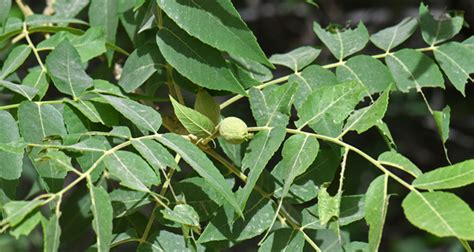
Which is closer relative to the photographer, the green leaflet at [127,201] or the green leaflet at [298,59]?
the green leaflet at [127,201]

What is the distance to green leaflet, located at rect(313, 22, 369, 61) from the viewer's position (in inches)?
53.5

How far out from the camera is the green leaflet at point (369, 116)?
105 cm

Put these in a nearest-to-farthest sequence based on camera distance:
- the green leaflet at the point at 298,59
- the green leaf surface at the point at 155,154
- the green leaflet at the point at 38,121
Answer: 1. the green leaf surface at the point at 155,154
2. the green leaflet at the point at 38,121
3. the green leaflet at the point at 298,59

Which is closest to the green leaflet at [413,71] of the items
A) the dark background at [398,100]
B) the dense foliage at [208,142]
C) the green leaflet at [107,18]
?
the dense foliage at [208,142]

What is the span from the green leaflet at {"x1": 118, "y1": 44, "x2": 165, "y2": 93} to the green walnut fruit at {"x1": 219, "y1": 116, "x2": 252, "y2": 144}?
20cm

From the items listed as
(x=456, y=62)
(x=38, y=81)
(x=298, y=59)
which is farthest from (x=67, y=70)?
(x=456, y=62)

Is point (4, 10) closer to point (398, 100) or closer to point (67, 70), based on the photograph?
point (67, 70)

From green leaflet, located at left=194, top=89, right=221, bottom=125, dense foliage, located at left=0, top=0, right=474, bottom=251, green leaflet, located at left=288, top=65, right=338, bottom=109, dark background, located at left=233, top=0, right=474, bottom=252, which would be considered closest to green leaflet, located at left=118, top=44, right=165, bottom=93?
dense foliage, located at left=0, top=0, right=474, bottom=251

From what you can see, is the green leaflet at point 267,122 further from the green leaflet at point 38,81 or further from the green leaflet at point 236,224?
the green leaflet at point 38,81

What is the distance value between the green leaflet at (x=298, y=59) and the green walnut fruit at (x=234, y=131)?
0.88ft

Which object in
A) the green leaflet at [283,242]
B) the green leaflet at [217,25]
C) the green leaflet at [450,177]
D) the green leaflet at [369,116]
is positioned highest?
the green leaflet at [217,25]

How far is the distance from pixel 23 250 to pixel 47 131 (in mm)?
1848

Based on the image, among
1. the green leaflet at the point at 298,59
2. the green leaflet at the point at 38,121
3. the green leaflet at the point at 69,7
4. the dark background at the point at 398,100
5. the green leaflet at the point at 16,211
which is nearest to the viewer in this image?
the green leaflet at the point at 16,211

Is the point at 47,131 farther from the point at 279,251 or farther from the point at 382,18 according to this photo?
the point at 382,18
